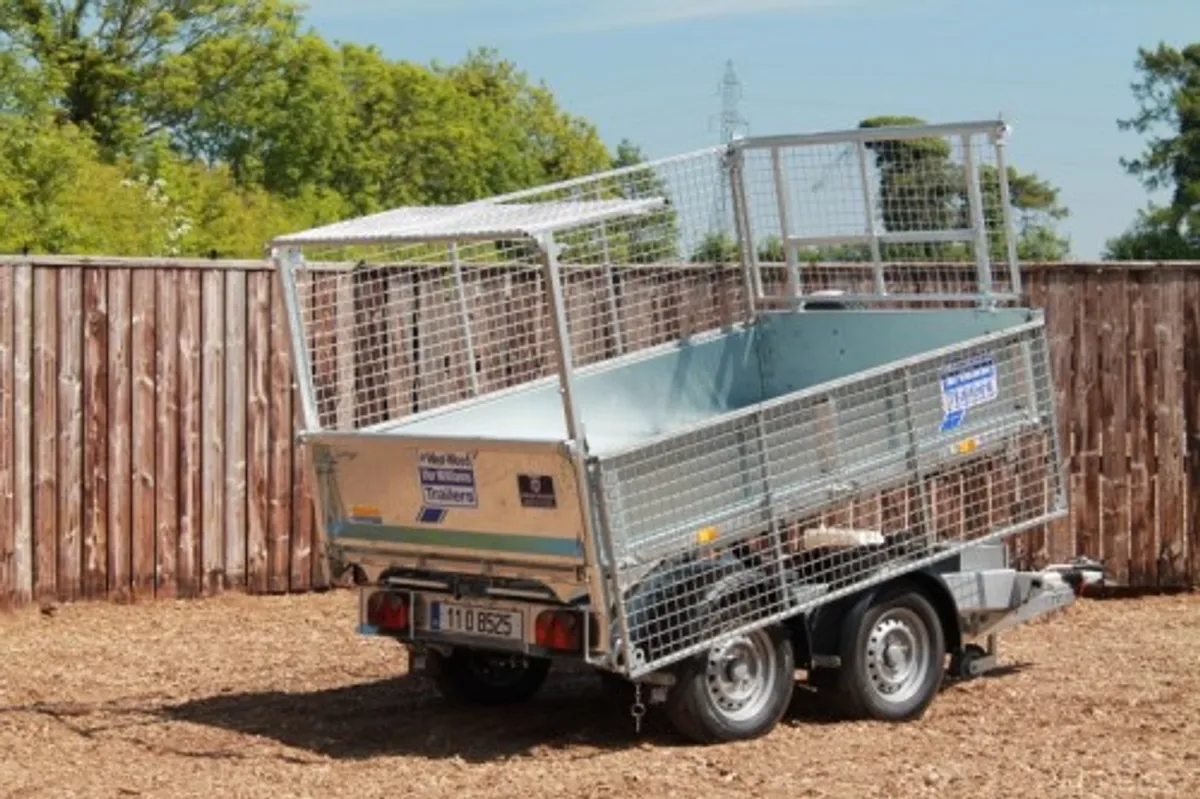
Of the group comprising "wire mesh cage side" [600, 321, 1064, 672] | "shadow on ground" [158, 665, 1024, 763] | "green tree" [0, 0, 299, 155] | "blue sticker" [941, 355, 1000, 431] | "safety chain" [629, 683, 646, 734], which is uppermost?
"green tree" [0, 0, 299, 155]

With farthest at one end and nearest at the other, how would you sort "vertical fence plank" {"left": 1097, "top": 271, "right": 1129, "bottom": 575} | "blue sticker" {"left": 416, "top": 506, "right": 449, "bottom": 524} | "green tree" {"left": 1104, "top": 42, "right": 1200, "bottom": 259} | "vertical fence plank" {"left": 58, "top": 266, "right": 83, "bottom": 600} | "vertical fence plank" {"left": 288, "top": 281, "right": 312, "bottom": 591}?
"green tree" {"left": 1104, "top": 42, "right": 1200, "bottom": 259} < "vertical fence plank" {"left": 1097, "top": 271, "right": 1129, "bottom": 575} < "vertical fence plank" {"left": 288, "top": 281, "right": 312, "bottom": 591} < "vertical fence plank" {"left": 58, "top": 266, "right": 83, "bottom": 600} < "blue sticker" {"left": 416, "top": 506, "right": 449, "bottom": 524}

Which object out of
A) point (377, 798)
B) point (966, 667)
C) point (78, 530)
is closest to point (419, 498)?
point (377, 798)

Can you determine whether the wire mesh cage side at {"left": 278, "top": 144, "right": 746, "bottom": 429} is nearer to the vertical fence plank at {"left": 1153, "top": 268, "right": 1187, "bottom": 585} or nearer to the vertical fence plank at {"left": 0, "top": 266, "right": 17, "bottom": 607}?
the vertical fence plank at {"left": 0, "top": 266, "right": 17, "bottom": 607}

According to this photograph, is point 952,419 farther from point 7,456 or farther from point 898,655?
point 7,456

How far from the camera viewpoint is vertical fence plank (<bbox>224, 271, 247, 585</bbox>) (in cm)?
1521

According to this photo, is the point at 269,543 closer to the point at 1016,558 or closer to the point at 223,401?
the point at 223,401

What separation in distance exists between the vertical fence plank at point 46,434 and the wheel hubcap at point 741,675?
17.5 ft

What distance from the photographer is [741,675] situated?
1080 cm

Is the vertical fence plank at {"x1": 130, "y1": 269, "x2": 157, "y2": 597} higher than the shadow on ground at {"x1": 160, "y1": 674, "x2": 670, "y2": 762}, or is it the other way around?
the vertical fence plank at {"x1": 130, "y1": 269, "x2": 157, "y2": 597}

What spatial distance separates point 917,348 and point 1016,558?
14.4 ft

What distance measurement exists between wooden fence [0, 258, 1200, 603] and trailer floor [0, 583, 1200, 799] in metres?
0.64

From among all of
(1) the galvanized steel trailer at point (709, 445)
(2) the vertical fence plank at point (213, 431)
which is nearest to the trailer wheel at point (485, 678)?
(1) the galvanized steel trailer at point (709, 445)

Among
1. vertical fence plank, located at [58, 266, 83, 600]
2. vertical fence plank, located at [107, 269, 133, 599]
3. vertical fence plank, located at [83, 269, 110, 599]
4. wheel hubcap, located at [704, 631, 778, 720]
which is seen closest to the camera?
wheel hubcap, located at [704, 631, 778, 720]

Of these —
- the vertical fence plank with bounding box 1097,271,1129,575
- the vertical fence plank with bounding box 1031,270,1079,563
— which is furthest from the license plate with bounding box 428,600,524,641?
the vertical fence plank with bounding box 1097,271,1129,575
